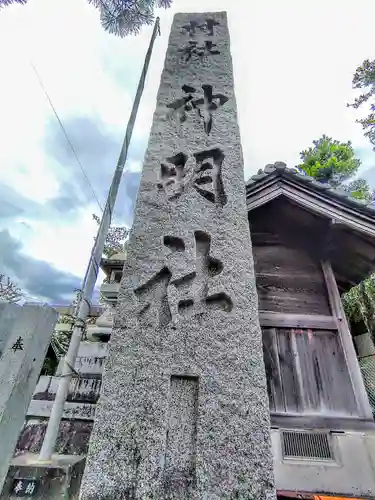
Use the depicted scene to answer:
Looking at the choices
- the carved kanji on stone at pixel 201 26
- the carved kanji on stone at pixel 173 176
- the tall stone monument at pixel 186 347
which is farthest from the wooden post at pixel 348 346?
the carved kanji on stone at pixel 201 26

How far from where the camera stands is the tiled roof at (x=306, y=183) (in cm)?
332

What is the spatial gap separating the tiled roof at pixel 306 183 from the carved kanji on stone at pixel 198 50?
1.77m

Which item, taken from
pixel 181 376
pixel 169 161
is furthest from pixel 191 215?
pixel 181 376

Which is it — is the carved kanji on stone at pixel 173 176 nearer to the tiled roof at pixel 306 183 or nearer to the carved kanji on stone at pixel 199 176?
the carved kanji on stone at pixel 199 176

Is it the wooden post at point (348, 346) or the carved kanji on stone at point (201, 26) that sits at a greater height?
the carved kanji on stone at point (201, 26)

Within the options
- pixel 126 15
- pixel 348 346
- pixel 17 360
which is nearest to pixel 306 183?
pixel 348 346

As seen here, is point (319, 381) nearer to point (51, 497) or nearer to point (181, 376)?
→ point (181, 376)

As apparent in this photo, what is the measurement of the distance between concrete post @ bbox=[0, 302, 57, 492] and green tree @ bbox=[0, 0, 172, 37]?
8571mm

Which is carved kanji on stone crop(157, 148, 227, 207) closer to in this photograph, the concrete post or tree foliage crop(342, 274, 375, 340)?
the concrete post

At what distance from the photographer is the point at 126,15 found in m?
7.66

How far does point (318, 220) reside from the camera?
365 cm

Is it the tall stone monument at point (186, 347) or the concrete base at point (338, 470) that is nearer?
the tall stone monument at point (186, 347)

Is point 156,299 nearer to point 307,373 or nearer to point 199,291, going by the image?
point 199,291

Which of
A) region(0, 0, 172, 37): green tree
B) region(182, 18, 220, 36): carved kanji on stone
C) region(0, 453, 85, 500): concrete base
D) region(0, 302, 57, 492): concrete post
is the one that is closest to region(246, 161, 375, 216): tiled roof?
region(182, 18, 220, 36): carved kanji on stone
